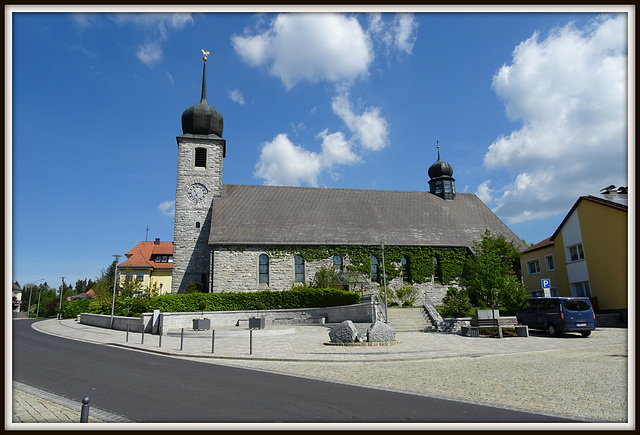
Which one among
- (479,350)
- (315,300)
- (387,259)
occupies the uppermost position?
(387,259)

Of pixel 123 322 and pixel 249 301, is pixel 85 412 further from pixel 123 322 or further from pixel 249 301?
pixel 249 301

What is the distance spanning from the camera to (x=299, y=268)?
104 feet

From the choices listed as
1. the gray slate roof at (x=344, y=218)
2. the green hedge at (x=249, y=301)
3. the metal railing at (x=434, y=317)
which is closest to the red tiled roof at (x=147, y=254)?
the gray slate roof at (x=344, y=218)

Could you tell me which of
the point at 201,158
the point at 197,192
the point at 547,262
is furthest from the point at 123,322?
the point at 547,262

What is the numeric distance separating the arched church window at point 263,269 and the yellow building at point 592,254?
19.2 metres

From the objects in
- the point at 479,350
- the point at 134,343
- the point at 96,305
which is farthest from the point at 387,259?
the point at 96,305

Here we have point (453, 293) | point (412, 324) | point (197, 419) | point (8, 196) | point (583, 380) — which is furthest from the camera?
point (453, 293)

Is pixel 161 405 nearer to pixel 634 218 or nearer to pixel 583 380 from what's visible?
pixel 634 218

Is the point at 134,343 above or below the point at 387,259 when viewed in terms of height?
below

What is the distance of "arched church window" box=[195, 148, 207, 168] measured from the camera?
35375 mm

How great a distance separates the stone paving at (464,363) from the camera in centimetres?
723

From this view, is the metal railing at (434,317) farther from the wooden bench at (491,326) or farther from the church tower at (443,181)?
the church tower at (443,181)

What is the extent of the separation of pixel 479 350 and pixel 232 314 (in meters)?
15.5

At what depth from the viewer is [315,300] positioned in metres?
26.4
